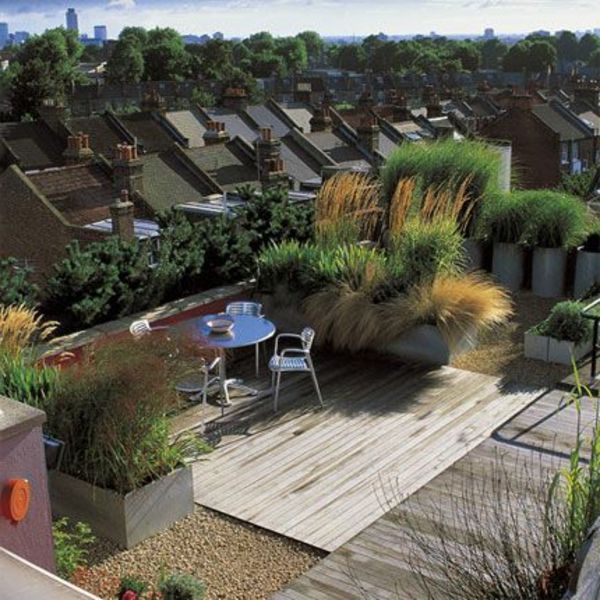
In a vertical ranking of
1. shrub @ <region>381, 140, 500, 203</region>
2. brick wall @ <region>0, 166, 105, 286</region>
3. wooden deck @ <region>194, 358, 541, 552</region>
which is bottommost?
brick wall @ <region>0, 166, 105, 286</region>

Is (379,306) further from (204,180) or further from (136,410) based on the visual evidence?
(204,180)

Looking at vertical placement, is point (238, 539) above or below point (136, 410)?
below

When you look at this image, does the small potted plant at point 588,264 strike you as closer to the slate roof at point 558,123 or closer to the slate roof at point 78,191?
the slate roof at point 78,191

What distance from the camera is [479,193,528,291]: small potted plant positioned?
11.7 metres

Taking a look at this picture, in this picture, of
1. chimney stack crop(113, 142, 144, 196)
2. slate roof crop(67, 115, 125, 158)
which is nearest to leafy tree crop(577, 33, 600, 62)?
slate roof crop(67, 115, 125, 158)

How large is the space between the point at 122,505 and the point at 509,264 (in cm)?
744

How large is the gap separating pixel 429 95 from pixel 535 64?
7975 centimetres

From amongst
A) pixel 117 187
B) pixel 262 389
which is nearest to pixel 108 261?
pixel 262 389

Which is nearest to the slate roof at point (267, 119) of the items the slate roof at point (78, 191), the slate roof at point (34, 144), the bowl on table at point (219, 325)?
the slate roof at point (34, 144)

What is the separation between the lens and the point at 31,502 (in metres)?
4.36

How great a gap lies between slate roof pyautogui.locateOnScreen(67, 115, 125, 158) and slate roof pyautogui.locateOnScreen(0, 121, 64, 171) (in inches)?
41.1

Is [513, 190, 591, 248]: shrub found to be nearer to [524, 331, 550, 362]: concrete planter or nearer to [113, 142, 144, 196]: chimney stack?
[524, 331, 550, 362]: concrete planter

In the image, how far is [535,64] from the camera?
123438 millimetres

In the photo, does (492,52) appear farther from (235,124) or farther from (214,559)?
(214,559)
